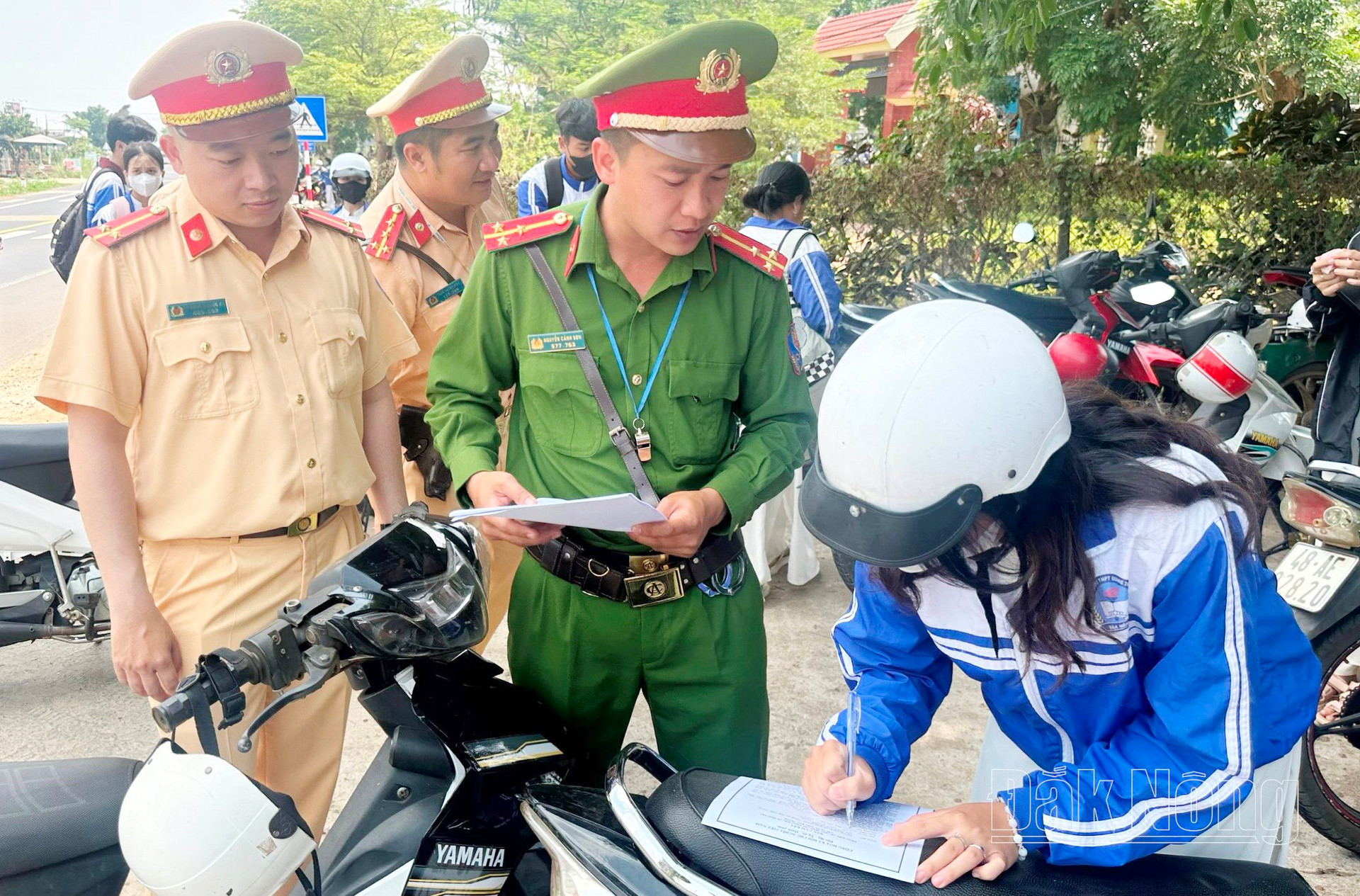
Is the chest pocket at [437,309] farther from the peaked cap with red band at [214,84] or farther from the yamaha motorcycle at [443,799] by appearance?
the yamaha motorcycle at [443,799]

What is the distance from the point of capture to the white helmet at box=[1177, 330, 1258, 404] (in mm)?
3984

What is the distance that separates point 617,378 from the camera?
6.34 feet

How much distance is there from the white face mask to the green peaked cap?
17.8 ft

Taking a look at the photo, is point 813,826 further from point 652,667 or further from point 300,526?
point 300,526

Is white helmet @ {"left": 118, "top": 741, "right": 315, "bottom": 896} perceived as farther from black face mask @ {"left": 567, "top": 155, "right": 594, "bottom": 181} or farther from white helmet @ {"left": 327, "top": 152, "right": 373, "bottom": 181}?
white helmet @ {"left": 327, "top": 152, "right": 373, "bottom": 181}

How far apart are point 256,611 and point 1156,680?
1596 millimetres

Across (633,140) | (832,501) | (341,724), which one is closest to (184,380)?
(341,724)

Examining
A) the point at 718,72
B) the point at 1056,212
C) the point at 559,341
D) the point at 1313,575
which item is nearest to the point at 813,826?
the point at 559,341

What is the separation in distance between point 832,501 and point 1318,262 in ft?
11.3

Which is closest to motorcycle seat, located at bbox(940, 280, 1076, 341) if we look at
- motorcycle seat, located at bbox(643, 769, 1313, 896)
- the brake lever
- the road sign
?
motorcycle seat, located at bbox(643, 769, 1313, 896)

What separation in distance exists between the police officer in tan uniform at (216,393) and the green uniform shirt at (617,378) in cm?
29

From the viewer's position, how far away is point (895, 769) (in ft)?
4.83

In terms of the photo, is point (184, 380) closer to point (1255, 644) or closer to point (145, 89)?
point (145, 89)

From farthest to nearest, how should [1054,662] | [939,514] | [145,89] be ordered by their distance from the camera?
[145,89], [1054,662], [939,514]
